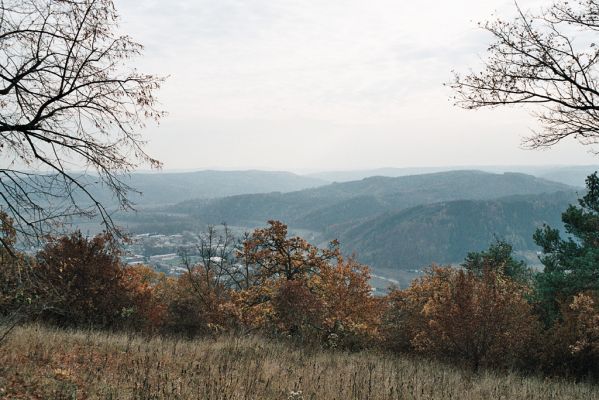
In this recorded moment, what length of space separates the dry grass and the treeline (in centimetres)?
96

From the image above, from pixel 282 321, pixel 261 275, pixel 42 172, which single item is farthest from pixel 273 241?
pixel 42 172

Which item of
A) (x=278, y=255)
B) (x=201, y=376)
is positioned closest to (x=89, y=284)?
(x=278, y=255)

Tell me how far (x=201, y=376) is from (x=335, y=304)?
21.9 m

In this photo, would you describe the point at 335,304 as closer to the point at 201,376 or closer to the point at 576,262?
the point at 576,262

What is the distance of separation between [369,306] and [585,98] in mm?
27265

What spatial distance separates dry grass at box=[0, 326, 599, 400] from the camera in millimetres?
5448

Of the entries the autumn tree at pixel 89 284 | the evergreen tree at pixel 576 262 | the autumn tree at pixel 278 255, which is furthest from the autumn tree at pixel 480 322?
the autumn tree at pixel 89 284

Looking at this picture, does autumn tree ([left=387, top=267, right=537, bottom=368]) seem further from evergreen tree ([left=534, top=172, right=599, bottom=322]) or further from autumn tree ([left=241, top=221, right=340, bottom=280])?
evergreen tree ([left=534, top=172, right=599, bottom=322])

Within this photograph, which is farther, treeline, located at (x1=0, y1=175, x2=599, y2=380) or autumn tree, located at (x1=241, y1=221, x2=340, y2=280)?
autumn tree, located at (x1=241, y1=221, x2=340, y2=280)

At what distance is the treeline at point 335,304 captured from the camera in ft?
37.9

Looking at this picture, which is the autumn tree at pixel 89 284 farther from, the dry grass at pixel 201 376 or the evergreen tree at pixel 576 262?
the evergreen tree at pixel 576 262

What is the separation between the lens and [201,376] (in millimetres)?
6383

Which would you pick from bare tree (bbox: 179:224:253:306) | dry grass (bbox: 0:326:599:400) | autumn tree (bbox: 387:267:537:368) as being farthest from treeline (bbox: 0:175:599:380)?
bare tree (bbox: 179:224:253:306)

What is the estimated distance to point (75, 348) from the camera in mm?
8125
